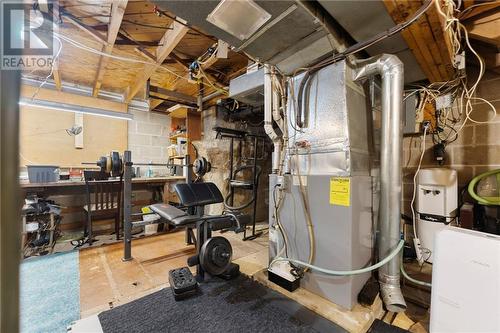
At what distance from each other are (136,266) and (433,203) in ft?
9.60

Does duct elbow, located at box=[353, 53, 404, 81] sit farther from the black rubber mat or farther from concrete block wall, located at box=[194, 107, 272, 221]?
concrete block wall, located at box=[194, 107, 272, 221]

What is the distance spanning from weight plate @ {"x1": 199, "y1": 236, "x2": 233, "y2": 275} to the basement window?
1.52m

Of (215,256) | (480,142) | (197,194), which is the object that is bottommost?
(215,256)

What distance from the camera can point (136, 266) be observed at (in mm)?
2133

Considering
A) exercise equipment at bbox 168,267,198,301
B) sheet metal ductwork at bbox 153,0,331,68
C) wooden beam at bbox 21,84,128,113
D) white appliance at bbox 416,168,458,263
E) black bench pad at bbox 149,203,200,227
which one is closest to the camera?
sheet metal ductwork at bbox 153,0,331,68

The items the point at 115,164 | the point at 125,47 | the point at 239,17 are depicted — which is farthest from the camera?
the point at 115,164

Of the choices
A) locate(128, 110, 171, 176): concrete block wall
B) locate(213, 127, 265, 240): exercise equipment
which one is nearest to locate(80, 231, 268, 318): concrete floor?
locate(213, 127, 265, 240): exercise equipment

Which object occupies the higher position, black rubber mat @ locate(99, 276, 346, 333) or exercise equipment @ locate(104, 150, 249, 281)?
exercise equipment @ locate(104, 150, 249, 281)

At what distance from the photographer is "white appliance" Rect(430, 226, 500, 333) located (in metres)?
1.04

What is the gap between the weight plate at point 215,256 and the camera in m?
1.63

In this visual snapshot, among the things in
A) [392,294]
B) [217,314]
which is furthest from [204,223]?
[392,294]

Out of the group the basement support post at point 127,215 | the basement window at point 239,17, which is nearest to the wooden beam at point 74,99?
the basement support post at point 127,215

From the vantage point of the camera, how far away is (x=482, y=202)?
6.05 feet

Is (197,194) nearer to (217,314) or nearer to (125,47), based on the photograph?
(217,314)
